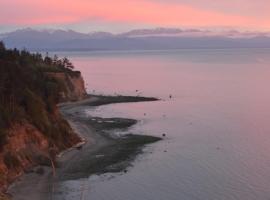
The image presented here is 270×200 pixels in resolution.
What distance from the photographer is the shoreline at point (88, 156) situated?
45875 millimetres

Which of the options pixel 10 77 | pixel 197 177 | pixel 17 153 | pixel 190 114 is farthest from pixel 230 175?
pixel 190 114

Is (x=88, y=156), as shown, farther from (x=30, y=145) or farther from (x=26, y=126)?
(x=26, y=126)

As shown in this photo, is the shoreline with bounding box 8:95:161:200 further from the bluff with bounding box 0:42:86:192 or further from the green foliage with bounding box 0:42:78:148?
the green foliage with bounding box 0:42:78:148

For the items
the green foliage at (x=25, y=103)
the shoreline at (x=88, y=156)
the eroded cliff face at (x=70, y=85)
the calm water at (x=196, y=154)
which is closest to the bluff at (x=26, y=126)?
the green foliage at (x=25, y=103)

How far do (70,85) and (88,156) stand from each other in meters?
55.5

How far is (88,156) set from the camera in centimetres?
5831

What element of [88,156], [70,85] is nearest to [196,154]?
[88,156]

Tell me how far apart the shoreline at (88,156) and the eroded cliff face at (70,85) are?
18.9 m

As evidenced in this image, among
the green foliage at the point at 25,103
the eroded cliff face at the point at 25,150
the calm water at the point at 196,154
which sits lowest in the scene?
the calm water at the point at 196,154

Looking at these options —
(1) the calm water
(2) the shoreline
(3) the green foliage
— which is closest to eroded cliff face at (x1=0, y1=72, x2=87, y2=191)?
(3) the green foliage

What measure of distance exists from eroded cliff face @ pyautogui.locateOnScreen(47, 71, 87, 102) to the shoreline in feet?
62.0

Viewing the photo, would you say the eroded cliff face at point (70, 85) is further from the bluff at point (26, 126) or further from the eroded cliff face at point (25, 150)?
the eroded cliff face at point (25, 150)

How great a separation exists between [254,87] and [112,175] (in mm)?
106152

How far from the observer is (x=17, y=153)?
50.5m
